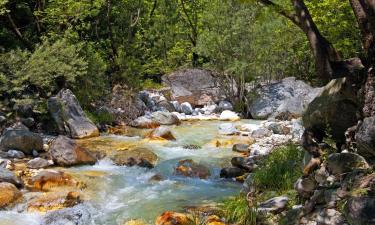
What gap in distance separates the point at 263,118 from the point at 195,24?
12.3 meters

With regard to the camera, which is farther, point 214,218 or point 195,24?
point 195,24

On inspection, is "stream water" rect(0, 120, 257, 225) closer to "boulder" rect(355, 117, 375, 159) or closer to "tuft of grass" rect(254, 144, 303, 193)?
"tuft of grass" rect(254, 144, 303, 193)

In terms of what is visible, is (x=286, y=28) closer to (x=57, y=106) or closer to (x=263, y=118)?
(x=263, y=118)

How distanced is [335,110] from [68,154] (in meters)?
6.88

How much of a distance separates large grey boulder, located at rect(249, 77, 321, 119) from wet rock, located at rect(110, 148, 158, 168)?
8312 millimetres

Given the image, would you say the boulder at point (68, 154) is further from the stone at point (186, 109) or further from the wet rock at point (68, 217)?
the stone at point (186, 109)

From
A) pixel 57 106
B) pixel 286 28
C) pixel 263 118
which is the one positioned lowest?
pixel 263 118

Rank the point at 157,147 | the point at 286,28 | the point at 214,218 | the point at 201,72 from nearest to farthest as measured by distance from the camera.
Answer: the point at 214,218, the point at 157,147, the point at 286,28, the point at 201,72

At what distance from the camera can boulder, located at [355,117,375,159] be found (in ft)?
19.3

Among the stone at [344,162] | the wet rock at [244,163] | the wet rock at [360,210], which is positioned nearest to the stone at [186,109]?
the wet rock at [244,163]

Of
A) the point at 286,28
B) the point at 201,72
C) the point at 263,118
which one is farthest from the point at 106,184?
the point at 201,72

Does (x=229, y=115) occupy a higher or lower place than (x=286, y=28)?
lower

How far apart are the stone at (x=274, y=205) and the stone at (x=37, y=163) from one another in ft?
19.6

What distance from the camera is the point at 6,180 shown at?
9391 millimetres
